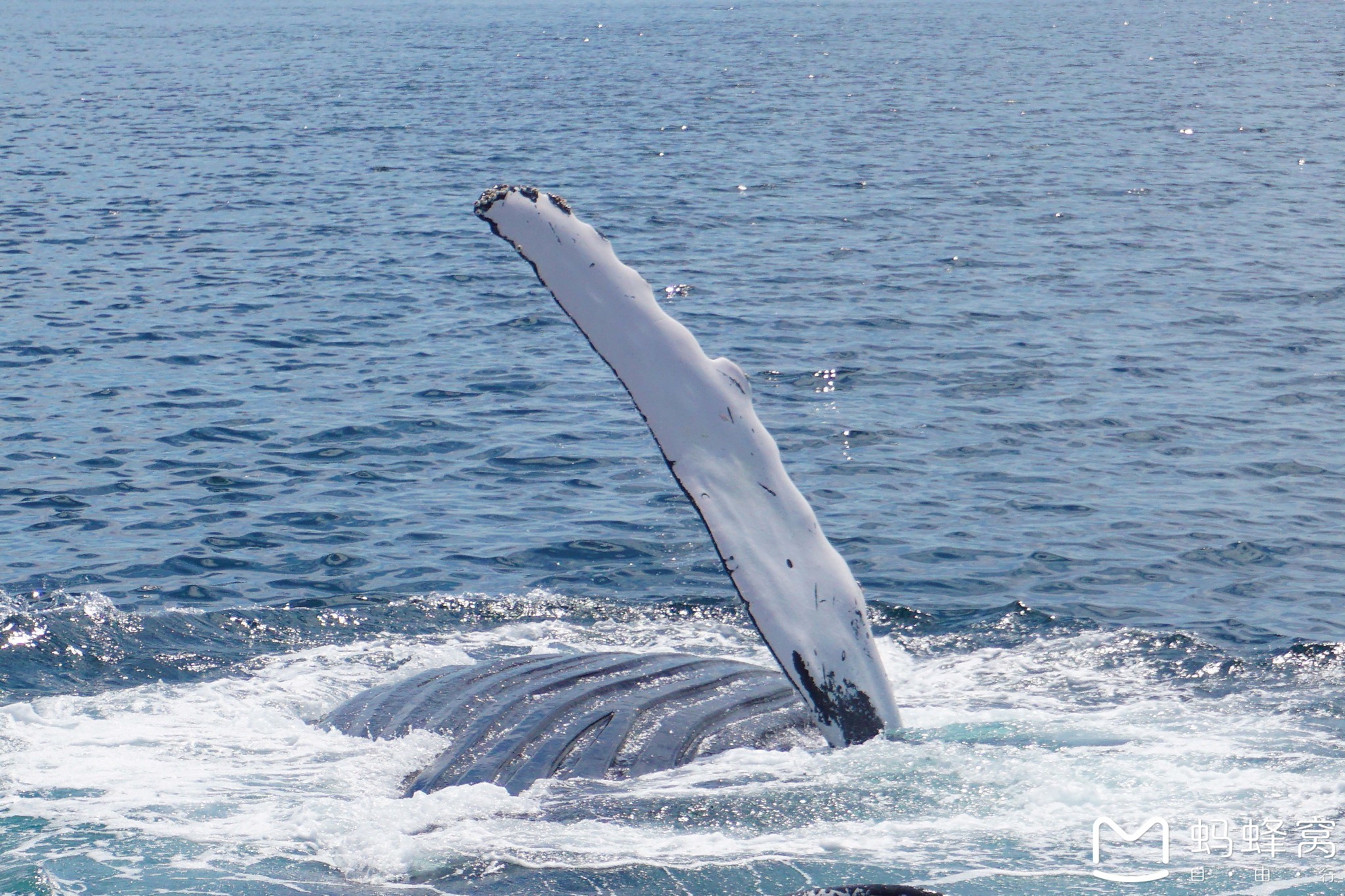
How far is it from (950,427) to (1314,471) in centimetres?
461

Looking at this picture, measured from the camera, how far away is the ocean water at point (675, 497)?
31.4 ft

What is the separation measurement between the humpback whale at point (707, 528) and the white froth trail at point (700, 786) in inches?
8.1

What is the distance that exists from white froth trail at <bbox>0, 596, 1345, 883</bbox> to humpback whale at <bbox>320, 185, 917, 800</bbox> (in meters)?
0.20

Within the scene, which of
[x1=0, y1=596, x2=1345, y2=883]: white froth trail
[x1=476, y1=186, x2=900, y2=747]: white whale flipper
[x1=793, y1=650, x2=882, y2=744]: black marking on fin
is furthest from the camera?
[x1=793, y1=650, x2=882, y2=744]: black marking on fin

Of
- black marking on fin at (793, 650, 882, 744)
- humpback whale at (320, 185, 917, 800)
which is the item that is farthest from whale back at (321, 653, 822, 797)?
black marking on fin at (793, 650, 882, 744)

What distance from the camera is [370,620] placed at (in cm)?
1477

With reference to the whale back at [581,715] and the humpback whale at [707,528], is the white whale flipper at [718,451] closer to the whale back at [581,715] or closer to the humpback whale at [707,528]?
the humpback whale at [707,528]

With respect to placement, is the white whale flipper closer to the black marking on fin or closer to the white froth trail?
the black marking on fin

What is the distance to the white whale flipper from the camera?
954 centimetres

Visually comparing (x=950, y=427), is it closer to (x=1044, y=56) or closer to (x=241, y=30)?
(x=1044, y=56)

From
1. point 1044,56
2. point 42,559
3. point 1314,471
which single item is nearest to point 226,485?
point 42,559

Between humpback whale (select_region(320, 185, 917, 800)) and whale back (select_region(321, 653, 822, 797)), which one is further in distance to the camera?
whale back (select_region(321, 653, 822, 797))

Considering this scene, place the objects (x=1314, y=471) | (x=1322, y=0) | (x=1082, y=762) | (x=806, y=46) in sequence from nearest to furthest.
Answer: (x=1082, y=762) → (x=1314, y=471) → (x=806, y=46) → (x=1322, y=0)

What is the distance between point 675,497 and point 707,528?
8.99 meters
